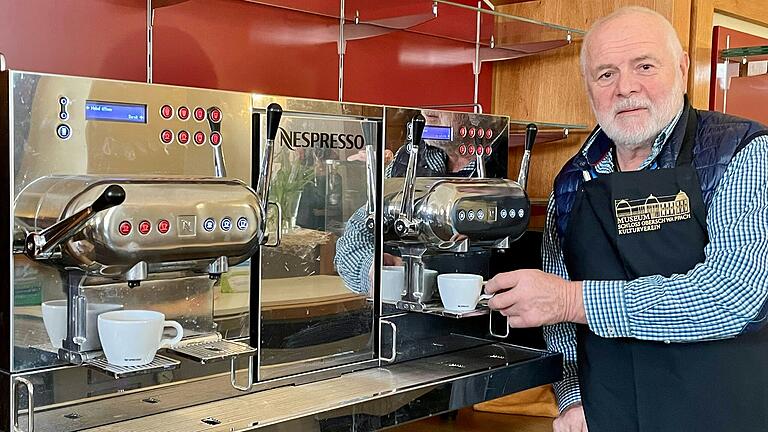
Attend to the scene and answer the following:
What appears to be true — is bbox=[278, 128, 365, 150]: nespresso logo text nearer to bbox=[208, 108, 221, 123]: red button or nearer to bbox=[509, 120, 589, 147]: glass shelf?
bbox=[208, 108, 221, 123]: red button

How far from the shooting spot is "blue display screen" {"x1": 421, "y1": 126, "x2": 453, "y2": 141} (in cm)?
163

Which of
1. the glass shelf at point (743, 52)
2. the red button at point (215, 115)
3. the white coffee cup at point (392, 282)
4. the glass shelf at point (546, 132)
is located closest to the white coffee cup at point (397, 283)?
the white coffee cup at point (392, 282)

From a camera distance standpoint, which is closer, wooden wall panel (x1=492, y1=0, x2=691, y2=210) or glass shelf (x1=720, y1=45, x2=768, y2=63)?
wooden wall panel (x1=492, y1=0, x2=691, y2=210)

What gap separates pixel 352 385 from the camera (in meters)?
1.48

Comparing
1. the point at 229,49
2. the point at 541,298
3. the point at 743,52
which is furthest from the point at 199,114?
the point at 743,52

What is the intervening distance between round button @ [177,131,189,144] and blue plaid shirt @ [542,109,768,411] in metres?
0.71

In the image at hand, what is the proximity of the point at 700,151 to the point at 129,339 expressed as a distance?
39.9 inches

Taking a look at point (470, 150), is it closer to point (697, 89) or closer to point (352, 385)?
point (352, 385)

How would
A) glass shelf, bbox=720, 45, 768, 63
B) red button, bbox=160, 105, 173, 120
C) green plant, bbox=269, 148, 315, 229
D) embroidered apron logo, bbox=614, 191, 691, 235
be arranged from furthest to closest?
glass shelf, bbox=720, 45, 768, 63
embroidered apron logo, bbox=614, 191, 691, 235
green plant, bbox=269, 148, 315, 229
red button, bbox=160, 105, 173, 120

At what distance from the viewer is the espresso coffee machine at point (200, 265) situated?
110 cm

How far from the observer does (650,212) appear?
1.54 metres

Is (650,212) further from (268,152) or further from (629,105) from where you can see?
(268,152)

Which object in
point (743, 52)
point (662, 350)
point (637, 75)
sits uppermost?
point (743, 52)

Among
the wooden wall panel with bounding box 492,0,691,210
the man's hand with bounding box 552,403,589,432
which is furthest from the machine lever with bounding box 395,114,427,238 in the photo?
the wooden wall panel with bounding box 492,0,691,210
